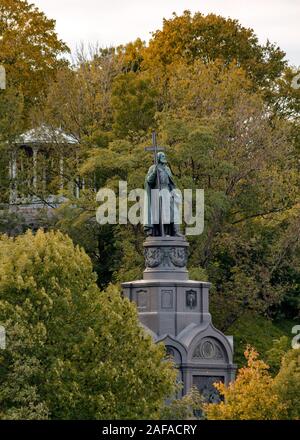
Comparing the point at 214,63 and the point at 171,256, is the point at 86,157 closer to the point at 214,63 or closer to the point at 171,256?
the point at 214,63

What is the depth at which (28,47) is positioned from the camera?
310 feet

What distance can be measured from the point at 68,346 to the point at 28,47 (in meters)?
39.1

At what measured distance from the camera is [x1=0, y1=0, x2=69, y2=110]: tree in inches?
3698

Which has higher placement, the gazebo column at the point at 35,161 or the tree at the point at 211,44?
the tree at the point at 211,44

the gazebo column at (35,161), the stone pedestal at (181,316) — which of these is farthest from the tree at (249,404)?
the gazebo column at (35,161)

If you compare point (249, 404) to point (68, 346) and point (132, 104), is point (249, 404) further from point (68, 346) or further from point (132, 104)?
point (132, 104)

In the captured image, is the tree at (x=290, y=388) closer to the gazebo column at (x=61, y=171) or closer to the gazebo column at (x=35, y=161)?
the gazebo column at (x=61, y=171)

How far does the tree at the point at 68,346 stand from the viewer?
183ft

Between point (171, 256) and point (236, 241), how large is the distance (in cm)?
1648

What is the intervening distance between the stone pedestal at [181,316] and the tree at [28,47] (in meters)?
28.7

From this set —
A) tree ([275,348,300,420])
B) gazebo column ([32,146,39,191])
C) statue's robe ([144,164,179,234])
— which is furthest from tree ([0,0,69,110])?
tree ([275,348,300,420])

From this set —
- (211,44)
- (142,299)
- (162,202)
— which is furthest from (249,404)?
(211,44)

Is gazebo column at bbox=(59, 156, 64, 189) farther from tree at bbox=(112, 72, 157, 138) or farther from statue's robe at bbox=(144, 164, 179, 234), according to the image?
statue's robe at bbox=(144, 164, 179, 234)

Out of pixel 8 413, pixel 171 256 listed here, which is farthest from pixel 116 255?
pixel 8 413
